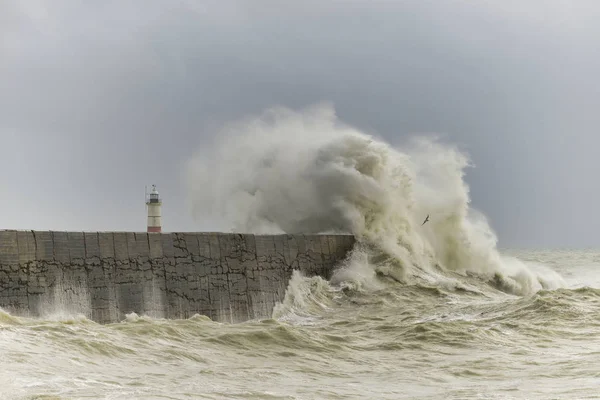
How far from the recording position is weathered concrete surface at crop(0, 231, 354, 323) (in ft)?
28.8

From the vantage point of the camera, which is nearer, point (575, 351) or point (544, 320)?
point (575, 351)

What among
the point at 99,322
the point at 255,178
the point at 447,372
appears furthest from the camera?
the point at 255,178

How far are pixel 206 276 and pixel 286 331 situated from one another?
93.1 inches

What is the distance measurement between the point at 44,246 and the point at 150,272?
1.36 metres

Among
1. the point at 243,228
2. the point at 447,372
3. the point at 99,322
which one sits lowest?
the point at 447,372

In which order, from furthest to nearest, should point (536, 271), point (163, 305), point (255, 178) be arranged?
point (536, 271), point (255, 178), point (163, 305)

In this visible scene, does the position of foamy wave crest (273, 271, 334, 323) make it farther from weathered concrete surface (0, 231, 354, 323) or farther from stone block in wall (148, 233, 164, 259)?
stone block in wall (148, 233, 164, 259)

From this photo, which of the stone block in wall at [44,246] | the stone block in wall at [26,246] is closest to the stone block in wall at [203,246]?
the stone block in wall at [44,246]

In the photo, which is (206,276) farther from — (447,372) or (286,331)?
(447,372)

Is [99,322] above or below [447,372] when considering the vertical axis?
above

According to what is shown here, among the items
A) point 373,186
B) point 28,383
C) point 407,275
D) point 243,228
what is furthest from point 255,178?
point 28,383

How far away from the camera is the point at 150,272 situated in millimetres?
9938

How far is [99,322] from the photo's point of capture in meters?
9.15

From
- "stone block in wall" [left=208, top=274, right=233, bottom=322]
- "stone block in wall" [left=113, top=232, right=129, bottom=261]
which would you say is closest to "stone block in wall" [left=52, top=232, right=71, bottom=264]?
"stone block in wall" [left=113, top=232, right=129, bottom=261]
